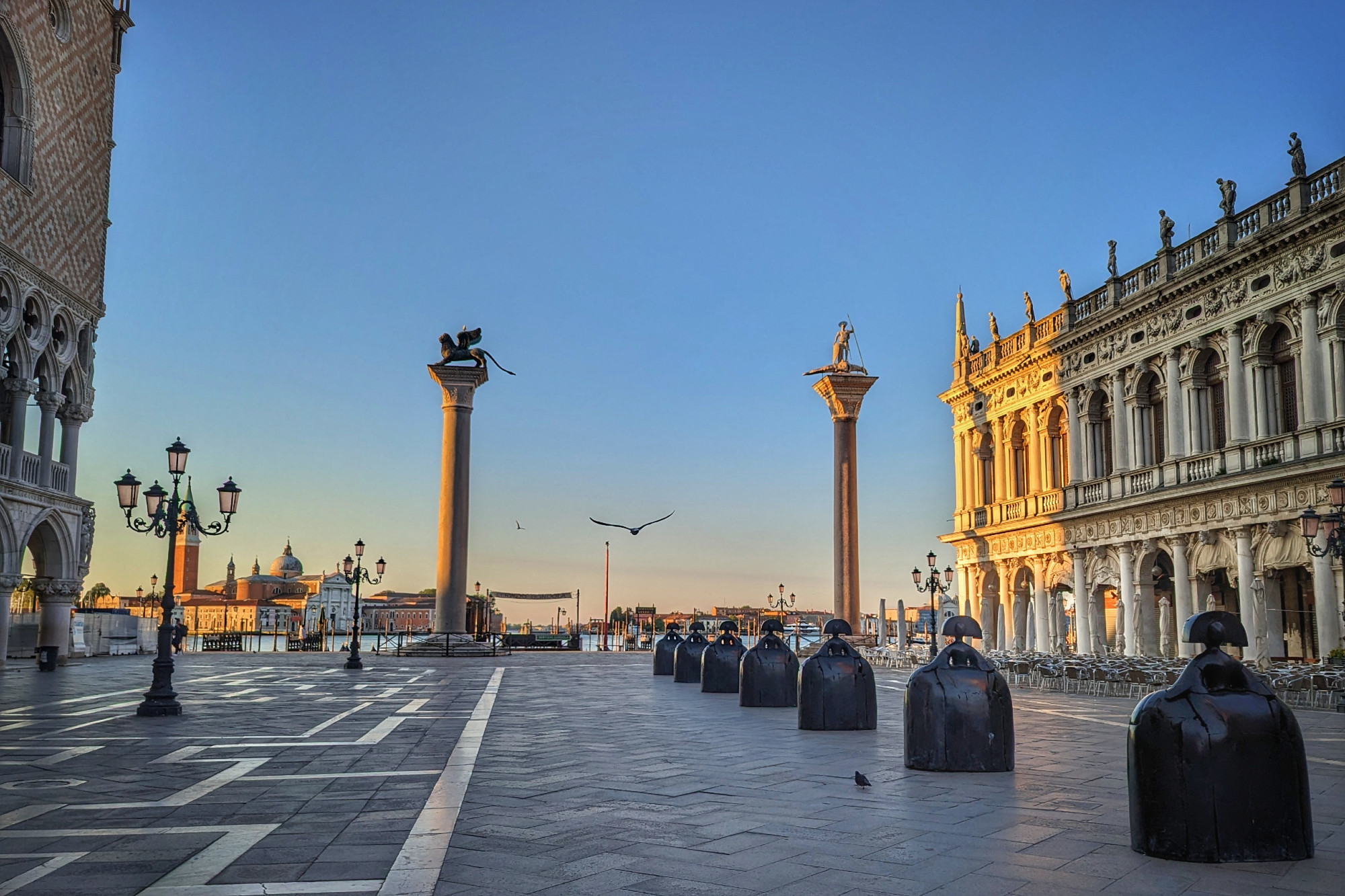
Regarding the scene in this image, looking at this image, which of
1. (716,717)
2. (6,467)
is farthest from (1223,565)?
(6,467)

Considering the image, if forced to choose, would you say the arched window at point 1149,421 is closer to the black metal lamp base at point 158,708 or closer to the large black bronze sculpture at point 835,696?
the large black bronze sculpture at point 835,696

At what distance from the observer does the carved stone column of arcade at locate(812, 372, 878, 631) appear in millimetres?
39688

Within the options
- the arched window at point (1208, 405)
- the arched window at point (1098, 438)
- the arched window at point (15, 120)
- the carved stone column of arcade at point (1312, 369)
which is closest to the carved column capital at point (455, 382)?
the arched window at point (15, 120)

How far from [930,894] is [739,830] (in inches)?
73.8

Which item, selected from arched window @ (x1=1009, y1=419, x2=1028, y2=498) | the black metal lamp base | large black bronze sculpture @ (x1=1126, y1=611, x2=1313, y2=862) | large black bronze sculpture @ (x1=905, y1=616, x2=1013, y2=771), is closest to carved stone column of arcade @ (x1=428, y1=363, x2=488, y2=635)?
arched window @ (x1=1009, y1=419, x2=1028, y2=498)

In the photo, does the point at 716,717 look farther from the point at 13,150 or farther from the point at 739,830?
the point at 13,150

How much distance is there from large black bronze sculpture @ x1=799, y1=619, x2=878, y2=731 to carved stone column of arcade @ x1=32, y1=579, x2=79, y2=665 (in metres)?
26.3

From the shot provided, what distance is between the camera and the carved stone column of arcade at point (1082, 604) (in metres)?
33.3

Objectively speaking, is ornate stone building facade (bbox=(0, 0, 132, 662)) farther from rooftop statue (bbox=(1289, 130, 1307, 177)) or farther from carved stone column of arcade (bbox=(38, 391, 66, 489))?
rooftop statue (bbox=(1289, 130, 1307, 177))

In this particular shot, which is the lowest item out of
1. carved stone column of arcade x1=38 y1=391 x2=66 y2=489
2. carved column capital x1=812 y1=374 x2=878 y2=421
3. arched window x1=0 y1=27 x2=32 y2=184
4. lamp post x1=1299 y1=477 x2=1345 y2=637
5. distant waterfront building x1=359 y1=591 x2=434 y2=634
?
distant waterfront building x1=359 y1=591 x2=434 y2=634

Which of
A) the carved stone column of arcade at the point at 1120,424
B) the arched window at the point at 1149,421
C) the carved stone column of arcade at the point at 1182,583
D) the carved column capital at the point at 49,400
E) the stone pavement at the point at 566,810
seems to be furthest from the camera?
the carved stone column of arcade at the point at 1120,424

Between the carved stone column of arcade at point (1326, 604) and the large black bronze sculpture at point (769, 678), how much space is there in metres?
13.5

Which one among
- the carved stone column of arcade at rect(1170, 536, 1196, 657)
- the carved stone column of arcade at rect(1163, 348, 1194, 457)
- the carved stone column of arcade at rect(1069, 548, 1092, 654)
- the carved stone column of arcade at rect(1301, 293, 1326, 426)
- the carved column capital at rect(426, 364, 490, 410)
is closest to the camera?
the carved stone column of arcade at rect(1301, 293, 1326, 426)

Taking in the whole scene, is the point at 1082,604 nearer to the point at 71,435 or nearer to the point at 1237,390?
the point at 1237,390
